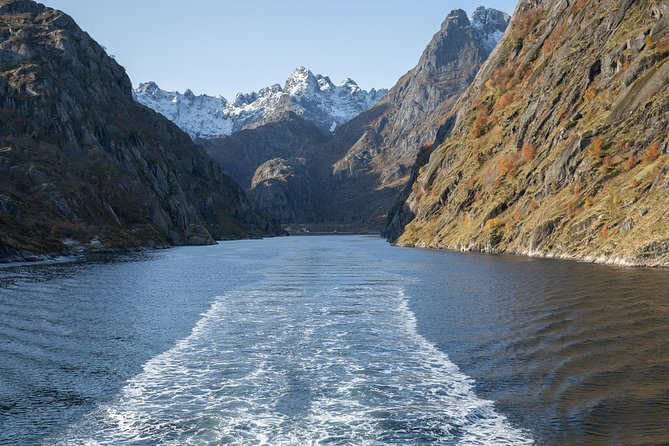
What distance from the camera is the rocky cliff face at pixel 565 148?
7862 cm

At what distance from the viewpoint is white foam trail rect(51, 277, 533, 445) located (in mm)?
18453

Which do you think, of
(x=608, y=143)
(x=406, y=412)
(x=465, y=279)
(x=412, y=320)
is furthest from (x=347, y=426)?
(x=608, y=143)

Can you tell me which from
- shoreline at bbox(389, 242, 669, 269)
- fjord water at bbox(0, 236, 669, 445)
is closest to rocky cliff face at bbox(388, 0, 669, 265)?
shoreline at bbox(389, 242, 669, 269)

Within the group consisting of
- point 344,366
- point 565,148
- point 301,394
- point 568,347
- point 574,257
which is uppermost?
point 565,148

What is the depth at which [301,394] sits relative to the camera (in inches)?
899

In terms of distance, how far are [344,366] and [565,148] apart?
3495 inches

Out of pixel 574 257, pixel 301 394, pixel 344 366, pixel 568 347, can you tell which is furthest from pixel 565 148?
pixel 301 394

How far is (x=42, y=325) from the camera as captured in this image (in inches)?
1483

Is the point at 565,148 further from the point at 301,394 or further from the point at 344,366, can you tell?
the point at 301,394

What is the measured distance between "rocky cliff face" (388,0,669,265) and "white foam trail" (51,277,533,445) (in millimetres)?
49166

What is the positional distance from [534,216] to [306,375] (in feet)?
284

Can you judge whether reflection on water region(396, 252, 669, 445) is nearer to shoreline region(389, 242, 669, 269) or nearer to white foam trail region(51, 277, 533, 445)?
white foam trail region(51, 277, 533, 445)

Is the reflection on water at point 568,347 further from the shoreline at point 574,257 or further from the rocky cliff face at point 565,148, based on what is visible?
the rocky cliff face at point 565,148

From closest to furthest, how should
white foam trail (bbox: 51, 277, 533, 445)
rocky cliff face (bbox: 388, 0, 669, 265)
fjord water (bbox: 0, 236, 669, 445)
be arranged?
white foam trail (bbox: 51, 277, 533, 445), fjord water (bbox: 0, 236, 669, 445), rocky cliff face (bbox: 388, 0, 669, 265)
